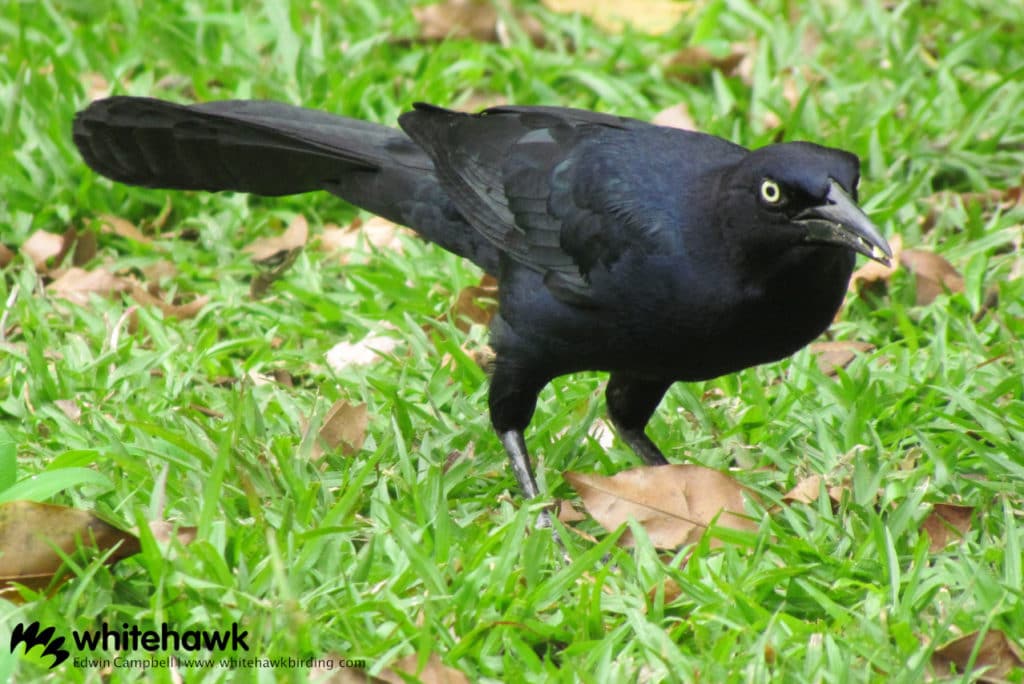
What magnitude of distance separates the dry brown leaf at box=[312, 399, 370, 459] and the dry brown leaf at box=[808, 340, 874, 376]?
152 centimetres

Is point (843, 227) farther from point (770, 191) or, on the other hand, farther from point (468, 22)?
point (468, 22)

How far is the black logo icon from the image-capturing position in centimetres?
312

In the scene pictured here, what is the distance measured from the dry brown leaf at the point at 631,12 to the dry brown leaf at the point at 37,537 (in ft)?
14.1

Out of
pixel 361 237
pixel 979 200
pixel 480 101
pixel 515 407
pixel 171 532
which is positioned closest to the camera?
pixel 171 532

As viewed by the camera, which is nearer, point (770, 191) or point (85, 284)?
point (770, 191)

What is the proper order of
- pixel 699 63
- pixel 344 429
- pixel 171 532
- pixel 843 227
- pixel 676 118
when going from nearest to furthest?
pixel 843 227, pixel 171 532, pixel 344 429, pixel 676 118, pixel 699 63

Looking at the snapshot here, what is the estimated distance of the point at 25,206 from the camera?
531 centimetres

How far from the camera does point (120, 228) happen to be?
5.35 m

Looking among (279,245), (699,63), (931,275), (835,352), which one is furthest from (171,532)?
(699,63)

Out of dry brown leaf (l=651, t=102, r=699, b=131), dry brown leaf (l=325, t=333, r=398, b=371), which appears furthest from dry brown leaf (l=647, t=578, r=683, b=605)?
dry brown leaf (l=651, t=102, r=699, b=131)

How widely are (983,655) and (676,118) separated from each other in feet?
10.5

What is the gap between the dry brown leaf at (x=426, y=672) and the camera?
3.09m

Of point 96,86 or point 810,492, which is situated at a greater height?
point 96,86

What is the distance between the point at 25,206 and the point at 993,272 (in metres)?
3.56
